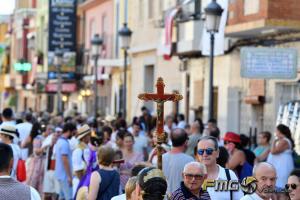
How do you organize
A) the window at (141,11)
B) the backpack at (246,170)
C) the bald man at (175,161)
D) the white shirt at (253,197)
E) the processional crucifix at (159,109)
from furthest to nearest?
the window at (141,11) → the backpack at (246,170) → the bald man at (175,161) → the processional crucifix at (159,109) → the white shirt at (253,197)

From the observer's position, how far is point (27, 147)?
18.2 metres

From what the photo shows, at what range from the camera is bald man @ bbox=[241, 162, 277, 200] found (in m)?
7.84

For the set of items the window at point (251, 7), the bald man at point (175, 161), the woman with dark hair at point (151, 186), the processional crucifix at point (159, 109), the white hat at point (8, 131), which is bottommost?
the bald man at point (175, 161)

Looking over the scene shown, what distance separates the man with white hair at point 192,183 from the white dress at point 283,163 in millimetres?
5744

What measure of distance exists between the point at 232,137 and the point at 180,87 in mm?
19793

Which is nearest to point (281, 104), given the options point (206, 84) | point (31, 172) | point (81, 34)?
point (206, 84)

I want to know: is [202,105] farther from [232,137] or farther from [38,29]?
[38,29]

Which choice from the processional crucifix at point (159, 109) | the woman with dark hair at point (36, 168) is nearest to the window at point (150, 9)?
the woman with dark hair at point (36, 168)

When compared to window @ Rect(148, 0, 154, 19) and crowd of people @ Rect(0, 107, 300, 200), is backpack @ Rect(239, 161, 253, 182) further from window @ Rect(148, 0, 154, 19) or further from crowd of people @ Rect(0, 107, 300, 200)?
window @ Rect(148, 0, 154, 19)

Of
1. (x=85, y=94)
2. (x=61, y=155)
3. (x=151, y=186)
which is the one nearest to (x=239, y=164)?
(x=61, y=155)

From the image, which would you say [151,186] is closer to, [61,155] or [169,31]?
[61,155]

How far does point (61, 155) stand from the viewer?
16.3m

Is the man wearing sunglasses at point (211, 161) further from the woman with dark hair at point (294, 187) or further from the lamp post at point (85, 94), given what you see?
the lamp post at point (85, 94)

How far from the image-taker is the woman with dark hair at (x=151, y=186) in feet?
21.5
